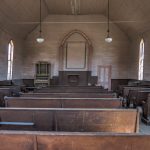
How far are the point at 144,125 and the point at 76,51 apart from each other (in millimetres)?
8581

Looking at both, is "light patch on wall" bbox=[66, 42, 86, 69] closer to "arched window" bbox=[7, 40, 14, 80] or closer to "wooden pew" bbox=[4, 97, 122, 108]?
"arched window" bbox=[7, 40, 14, 80]

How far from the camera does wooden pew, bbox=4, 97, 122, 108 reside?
3393 millimetres

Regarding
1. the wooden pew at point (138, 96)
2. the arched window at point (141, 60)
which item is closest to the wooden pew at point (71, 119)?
the wooden pew at point (138, 96)

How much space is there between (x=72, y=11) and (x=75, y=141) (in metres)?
11.6

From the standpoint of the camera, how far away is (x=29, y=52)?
1323 centimetres

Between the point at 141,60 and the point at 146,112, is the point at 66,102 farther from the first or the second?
the point at 141,60

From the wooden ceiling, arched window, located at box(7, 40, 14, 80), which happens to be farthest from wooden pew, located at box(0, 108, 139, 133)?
arched window, located at box(7, 40, 14, 80)

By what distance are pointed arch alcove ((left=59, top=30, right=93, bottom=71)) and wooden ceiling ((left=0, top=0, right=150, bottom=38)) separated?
59.6 inches

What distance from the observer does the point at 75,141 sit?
142cm

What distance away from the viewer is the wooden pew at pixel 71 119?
89.8 inches

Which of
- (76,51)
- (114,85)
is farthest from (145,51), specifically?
(76,51)

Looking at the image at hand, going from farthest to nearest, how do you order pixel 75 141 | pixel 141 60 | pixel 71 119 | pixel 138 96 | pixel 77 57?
1. pixel 77 57
2. pixel 141 60
3. pixel 138 96
4. pixel 71 119
5. pixel 75 141

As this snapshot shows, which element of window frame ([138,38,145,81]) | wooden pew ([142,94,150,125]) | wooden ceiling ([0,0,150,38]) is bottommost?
wooden pew ([142,94,150,125])

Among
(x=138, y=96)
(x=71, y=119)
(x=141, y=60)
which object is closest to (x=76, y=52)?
(x=141, y=60)
